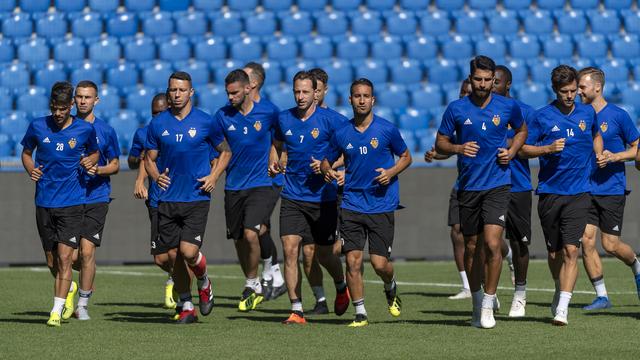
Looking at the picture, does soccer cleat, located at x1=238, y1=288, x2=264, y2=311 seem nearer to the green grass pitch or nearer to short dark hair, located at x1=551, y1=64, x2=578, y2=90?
the green grass pitch

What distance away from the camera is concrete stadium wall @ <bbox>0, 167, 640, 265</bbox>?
1966cm

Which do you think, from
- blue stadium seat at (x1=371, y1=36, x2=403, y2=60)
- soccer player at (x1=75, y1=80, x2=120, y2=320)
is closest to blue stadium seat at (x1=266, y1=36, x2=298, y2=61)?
blue stadium seat at (x1=371, y1=36, x2=403, y2=60)

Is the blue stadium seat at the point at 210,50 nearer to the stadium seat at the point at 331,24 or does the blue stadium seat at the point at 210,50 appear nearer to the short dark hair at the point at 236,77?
the stadium seat at the point at 331,24

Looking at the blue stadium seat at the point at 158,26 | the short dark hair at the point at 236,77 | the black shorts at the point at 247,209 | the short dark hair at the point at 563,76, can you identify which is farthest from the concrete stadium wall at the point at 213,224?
the short dark hair at the point at 563,76

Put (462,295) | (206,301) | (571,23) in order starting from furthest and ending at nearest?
(571,23) → (462,295) → (206,301)

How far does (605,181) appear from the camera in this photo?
13000mm

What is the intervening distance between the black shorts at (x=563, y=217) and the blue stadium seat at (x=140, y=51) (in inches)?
515

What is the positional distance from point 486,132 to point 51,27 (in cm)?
1466

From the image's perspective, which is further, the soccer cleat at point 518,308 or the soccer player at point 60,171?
the soccer cleat at point 518,308

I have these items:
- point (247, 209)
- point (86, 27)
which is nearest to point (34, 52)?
point (86, 27)

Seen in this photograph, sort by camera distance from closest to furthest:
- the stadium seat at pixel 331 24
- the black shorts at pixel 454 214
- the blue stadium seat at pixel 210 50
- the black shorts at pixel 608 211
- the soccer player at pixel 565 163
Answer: the soccer player at pixel 565 163, the black shorts at pixel 608 211, the black shorts at pixel 454 214, the blue stadium seat at pixel 210 50, the stadium seat at pixel 331 24

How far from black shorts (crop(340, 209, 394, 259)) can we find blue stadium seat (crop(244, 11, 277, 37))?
12966 millimetres

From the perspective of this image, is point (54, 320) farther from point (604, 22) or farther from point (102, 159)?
point (604, 22)

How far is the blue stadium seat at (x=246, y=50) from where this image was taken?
78.0 ft
